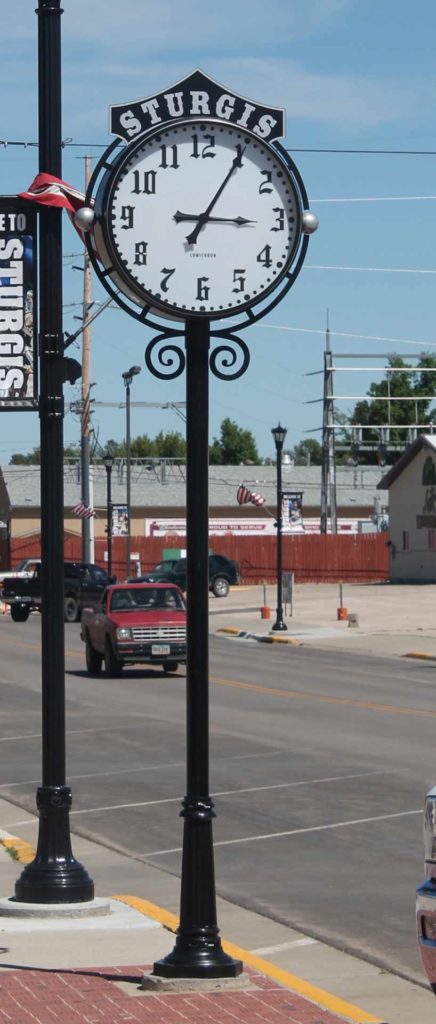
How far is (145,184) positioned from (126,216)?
0.17 meters

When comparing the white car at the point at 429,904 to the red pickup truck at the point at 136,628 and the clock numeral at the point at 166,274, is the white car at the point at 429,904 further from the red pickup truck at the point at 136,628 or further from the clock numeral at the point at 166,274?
the red pickup truck at the point at 136,628

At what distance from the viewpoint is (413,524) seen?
6531cm

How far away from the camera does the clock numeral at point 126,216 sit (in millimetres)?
6812

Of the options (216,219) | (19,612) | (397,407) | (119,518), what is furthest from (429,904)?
(397,407)

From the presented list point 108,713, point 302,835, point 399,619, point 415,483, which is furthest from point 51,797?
point 415,483

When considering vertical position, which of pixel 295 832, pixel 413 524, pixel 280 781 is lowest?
pixel 280 781

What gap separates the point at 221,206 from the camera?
6859 millimetres

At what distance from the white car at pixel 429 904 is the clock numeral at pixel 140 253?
2712 mm

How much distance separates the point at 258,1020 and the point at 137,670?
932 inches

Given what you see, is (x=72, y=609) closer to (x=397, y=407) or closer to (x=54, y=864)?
(x=54, y=864)

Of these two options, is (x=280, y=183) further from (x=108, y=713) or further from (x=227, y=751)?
(x=108, y=713)

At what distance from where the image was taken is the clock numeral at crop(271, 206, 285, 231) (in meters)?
6.96

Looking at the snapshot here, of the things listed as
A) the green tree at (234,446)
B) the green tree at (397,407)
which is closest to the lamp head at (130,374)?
the green tree at (397,407)

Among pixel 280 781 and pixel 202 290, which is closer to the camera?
pixel 202 290
